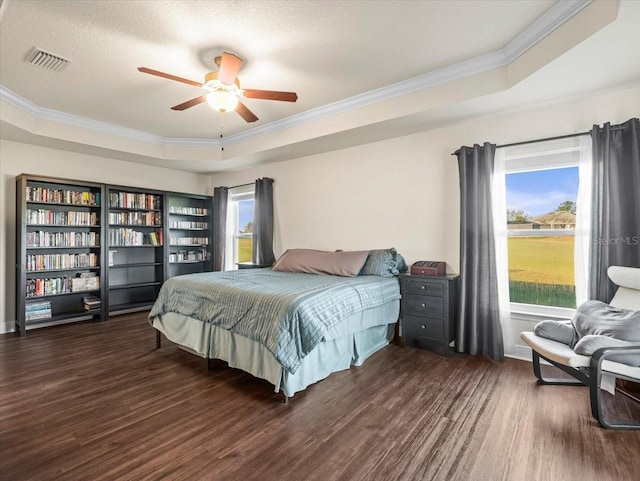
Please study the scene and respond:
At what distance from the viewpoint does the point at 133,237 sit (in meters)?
5.05

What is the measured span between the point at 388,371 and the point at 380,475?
1267mm

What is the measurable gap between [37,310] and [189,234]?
2450 millimetres

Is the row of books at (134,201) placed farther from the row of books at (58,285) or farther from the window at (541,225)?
the window at (541,225)

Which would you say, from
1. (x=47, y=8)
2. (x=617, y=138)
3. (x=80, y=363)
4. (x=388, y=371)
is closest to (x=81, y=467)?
(x=80, y=363)

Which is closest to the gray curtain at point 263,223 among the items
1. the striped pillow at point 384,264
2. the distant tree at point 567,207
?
the striped pillow at point 384,264

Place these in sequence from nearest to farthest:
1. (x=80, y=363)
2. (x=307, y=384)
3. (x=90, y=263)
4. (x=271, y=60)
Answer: (x=307, y=384)
(x=271, y=60)
(x=80, y=363)
(x=90, y=263)

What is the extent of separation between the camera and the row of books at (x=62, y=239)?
4.09m

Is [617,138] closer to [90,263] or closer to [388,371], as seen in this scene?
[388,371]

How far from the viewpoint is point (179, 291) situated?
316 cm

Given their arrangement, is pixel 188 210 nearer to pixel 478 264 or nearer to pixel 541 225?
pixel 478 264

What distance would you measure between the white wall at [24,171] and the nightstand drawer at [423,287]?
180 inches

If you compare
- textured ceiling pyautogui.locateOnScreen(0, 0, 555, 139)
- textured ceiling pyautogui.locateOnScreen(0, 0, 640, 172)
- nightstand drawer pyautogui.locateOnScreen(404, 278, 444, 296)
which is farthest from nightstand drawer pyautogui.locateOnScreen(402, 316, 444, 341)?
textured ceiling pyautogui.locateOnScreen(0, 0, 555, 139)

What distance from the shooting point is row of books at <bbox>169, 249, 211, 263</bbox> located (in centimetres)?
562

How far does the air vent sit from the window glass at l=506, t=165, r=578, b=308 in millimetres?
4258
